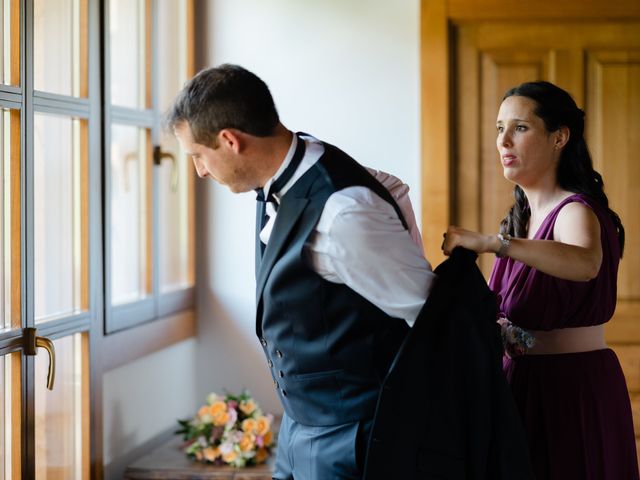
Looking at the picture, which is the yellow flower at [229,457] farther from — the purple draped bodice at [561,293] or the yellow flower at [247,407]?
the purple draped bodice at [561,293]

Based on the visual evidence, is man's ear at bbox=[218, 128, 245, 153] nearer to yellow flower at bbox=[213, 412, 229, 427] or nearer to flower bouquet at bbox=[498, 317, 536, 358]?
flower bouquet at bbox=[498, 317, 536, 358]

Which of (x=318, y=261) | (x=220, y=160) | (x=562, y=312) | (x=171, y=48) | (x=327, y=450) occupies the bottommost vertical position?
(x=327, y=450)

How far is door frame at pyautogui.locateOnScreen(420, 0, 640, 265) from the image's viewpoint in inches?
139

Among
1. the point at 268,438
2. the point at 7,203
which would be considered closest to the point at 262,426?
the point at 268,438

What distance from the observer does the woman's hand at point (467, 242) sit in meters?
1.84

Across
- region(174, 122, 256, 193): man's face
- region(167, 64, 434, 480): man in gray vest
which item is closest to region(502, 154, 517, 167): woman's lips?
region(167, 64, 434, 480): man in gray vest

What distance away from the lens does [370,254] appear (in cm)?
164

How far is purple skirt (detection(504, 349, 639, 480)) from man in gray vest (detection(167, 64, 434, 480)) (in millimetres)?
515

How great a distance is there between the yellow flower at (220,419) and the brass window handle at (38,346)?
981 millimetres

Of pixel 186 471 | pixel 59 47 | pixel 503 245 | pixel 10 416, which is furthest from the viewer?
pixel 186 471

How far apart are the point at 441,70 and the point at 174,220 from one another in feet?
4.09

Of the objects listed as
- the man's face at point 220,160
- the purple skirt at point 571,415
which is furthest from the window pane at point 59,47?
the purple skirt at point 571,415

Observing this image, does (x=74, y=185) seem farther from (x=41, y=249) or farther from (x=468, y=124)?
(x=468, y=124)

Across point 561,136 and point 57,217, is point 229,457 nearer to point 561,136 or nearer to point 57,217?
point 57,217
